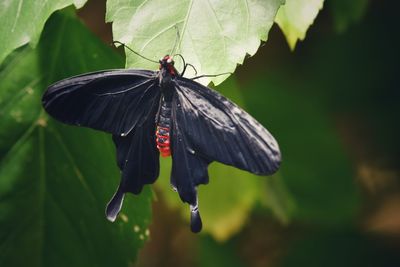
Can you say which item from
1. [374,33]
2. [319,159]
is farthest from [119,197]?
[374,33]

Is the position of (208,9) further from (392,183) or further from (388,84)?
(392,183)

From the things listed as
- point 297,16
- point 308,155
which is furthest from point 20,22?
point 308,155

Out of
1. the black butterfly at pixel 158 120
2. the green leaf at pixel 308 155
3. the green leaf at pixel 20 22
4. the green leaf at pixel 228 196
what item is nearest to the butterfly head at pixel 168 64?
the black butterfly at pixel 158 120

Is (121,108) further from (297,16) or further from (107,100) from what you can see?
(297,16)

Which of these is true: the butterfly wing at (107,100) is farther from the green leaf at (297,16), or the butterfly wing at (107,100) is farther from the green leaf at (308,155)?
the green leaf at (308,155)

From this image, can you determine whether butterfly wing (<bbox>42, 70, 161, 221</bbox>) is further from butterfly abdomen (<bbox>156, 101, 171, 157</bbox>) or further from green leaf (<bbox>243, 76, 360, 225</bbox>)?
green leaf (<bbox>243, 76, 360, 225</bbox>)

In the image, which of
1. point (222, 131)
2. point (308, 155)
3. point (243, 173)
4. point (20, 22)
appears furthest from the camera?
point (308, 155)
